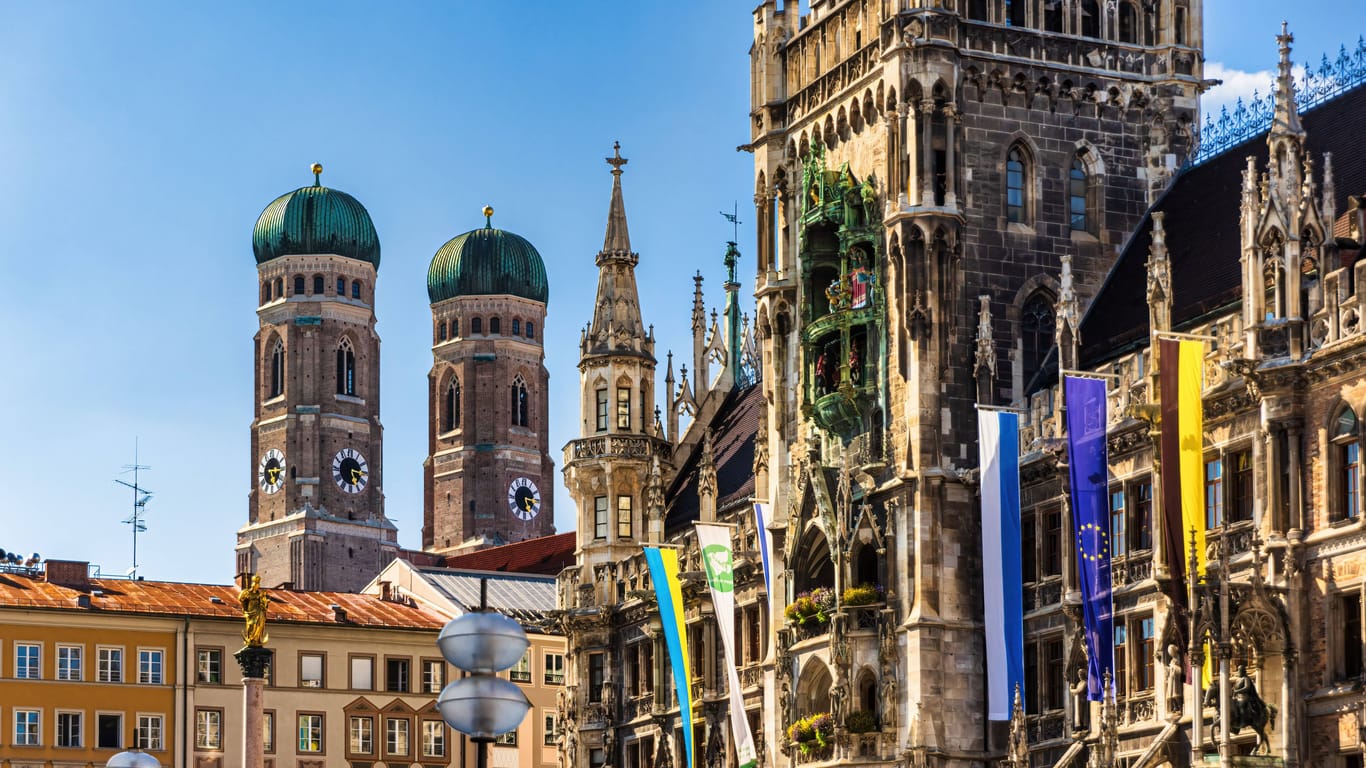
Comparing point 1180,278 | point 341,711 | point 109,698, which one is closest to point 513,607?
point 341,711

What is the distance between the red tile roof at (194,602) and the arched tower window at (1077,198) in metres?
43.6

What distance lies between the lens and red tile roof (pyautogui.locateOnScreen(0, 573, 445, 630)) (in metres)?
106

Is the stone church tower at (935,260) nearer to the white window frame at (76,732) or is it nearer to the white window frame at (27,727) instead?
the white window frame at (76,732)

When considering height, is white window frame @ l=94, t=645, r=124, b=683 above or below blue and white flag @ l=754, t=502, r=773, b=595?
below

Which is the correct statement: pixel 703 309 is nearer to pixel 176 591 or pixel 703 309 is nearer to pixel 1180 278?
pixel 176 591

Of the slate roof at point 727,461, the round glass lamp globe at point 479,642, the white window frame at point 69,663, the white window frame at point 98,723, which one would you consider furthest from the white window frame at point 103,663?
the round glass lamp globe at point 479,642

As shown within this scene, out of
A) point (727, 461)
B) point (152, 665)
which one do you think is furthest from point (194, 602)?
point (727, 461)

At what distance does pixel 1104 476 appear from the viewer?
212 feet

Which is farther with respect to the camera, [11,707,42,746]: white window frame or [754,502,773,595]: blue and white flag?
[11,707,42,746]: white window frame

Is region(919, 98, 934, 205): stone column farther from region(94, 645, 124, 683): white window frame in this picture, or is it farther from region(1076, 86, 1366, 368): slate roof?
region(94, 645, 124, 683): white window frame

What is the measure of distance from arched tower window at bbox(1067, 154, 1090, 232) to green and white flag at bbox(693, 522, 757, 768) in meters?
14.8

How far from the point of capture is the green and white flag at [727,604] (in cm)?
7899

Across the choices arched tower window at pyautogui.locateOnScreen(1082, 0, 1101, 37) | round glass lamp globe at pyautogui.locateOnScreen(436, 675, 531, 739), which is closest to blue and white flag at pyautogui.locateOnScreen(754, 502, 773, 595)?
arched tower window at pyautogui.locateOnScreen(1082, 0, 1101, 37)

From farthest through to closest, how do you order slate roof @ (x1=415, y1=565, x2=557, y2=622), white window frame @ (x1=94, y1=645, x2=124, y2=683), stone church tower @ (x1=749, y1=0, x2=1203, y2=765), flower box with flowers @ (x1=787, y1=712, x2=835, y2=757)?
slate roof @ (x1=415, y1=565, x2=557, y2=622)
white window frame @ (x1=94, y1=645, x2=124, y2=683)
flower box with flowers @ (x1=787, y1=712, x2=835, y2=757)
stone church tower @ (x1=749, y1=0, x2=1203, y2=765)
